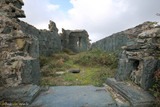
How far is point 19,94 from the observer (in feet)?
12.4

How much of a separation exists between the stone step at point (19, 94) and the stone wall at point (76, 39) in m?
17.3

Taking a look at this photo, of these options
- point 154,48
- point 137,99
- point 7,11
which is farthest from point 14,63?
point 154,48

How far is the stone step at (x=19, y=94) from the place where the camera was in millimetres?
3661

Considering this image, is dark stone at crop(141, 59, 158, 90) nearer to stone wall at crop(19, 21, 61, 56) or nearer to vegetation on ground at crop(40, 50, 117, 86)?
vegetation on ground at crop(40, 50, 117, 86)

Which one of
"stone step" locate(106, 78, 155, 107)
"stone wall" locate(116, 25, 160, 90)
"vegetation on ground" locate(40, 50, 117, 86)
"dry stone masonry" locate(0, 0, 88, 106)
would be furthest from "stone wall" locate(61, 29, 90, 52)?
"stone step" locate(106, 78, 155, 107)

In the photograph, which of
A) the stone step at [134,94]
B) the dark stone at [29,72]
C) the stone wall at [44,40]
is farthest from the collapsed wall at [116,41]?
the dark stone at [29,72]

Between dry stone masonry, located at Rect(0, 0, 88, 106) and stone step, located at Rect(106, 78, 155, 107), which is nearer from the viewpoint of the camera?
stone step, located at Rect(106, 78, 155, 107)

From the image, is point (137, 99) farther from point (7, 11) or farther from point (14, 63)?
point (7, 11)

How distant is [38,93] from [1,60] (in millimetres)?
1067

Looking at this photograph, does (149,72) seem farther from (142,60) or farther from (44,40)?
(44,40)

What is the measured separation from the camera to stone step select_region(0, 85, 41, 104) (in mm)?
3661

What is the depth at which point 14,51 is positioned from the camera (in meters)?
4.59

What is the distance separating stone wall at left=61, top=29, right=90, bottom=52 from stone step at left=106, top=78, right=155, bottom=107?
17113 mm

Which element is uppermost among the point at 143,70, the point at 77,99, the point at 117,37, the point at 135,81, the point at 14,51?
the point at 117,37
